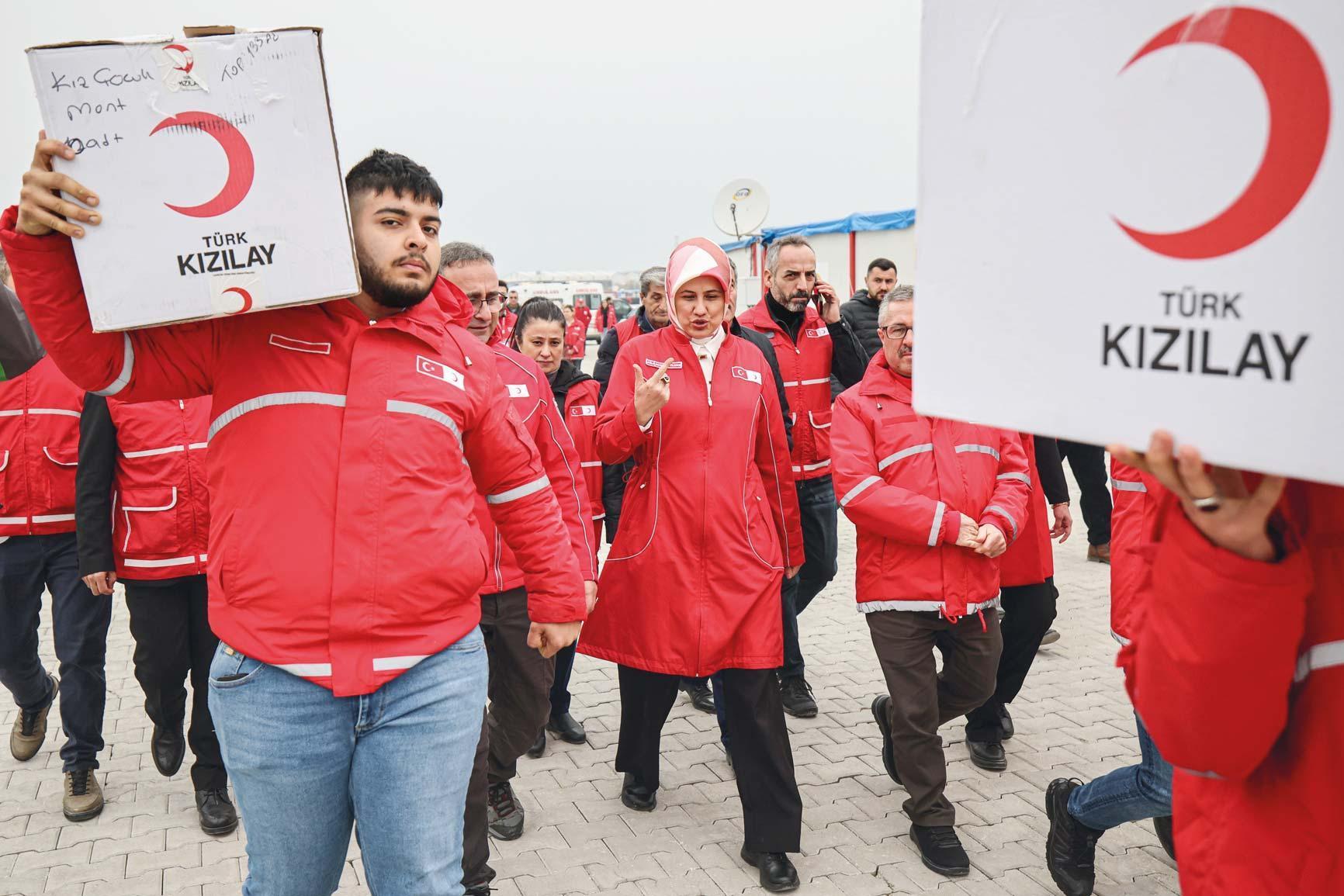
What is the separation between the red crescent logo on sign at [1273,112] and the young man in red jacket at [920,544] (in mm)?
2612

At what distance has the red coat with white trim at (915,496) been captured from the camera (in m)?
3.79

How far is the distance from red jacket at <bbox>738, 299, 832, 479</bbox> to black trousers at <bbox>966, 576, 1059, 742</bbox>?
127 centimetres

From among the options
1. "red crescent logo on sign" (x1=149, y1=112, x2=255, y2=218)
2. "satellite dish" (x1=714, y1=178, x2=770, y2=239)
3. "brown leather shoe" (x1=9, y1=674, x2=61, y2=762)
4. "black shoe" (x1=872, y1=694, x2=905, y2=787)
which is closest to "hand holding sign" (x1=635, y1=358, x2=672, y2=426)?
"black shoe" (x1=872, y1=694, x2=905, y2=787)

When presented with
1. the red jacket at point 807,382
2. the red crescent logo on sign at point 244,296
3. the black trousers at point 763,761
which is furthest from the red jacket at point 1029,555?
the red crescent logo on sign at point 244,296

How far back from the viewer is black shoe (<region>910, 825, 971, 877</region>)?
12.2 ft

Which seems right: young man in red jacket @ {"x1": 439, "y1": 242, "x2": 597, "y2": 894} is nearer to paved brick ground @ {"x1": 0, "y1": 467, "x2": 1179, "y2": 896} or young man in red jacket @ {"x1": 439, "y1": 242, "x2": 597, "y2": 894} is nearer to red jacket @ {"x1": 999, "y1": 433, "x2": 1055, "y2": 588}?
paved brick ground @ {"x1": 0, "y1": 467, "x2": 1179, "y2": 896}

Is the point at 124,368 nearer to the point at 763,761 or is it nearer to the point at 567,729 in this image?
the point at 763,761

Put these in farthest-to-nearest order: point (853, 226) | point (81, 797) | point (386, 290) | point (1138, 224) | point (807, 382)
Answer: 1. point (853, 226)
2. point (807, 382)
3. point (81, 797)
4. point (386, 290)
5. point (1138, 224)

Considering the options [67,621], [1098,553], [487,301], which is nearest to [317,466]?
[487,301]

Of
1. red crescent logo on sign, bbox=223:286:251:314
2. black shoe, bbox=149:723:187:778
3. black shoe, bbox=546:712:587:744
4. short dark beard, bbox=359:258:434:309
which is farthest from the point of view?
black shoe, bbox=546:712:587:744

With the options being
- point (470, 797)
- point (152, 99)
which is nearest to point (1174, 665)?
point (152, 99)

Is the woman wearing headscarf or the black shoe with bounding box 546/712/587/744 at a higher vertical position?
the woman wearing headscarf

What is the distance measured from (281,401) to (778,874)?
2442 mm

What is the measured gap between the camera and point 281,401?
2359 millimetres
